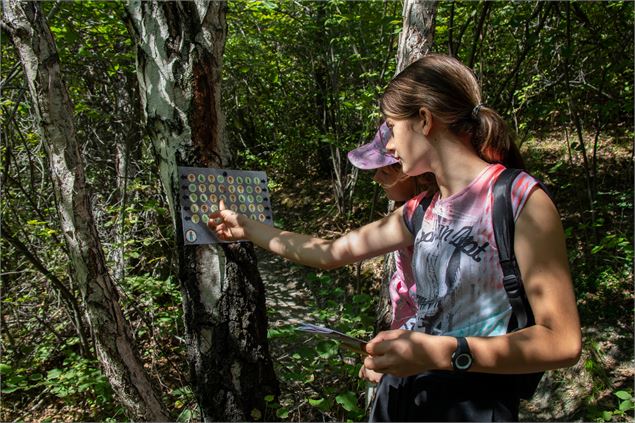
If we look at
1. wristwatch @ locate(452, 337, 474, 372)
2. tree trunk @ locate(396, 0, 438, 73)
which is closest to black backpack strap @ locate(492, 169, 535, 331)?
wristwatch @ locate(452, 337, 474, 372)

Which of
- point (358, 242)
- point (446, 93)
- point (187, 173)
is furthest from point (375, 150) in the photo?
point (187, 173)

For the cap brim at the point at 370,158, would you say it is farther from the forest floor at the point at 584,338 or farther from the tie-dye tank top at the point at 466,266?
the forest floor at the point at 584,338

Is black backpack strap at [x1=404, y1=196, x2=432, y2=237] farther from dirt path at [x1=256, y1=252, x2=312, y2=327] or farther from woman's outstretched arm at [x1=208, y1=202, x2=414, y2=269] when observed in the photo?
dirt path at [x1=256, y1=252, x2=312, y2=327]

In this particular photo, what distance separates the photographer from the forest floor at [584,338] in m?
3.98

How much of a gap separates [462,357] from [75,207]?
92.6 inches

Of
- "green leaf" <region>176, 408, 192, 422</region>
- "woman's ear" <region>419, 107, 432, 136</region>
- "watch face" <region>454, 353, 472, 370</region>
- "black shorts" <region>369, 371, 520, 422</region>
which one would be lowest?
"green leaf" <region>176, 408, 192, 422</region>

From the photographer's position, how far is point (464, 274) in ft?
3.99

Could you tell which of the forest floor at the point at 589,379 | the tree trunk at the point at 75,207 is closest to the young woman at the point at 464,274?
the tree trunk at the point at 75,207

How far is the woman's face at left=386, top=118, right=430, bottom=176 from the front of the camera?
1347 millimetres

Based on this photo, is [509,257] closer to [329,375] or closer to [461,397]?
[461,397]

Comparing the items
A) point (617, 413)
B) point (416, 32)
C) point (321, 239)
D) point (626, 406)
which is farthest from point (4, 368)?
point (617, 413)

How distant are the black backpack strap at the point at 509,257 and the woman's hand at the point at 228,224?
1.03 meters

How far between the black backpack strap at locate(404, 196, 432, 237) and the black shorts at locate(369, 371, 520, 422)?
47 cm

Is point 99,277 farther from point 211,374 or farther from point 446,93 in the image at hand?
point 446,93
